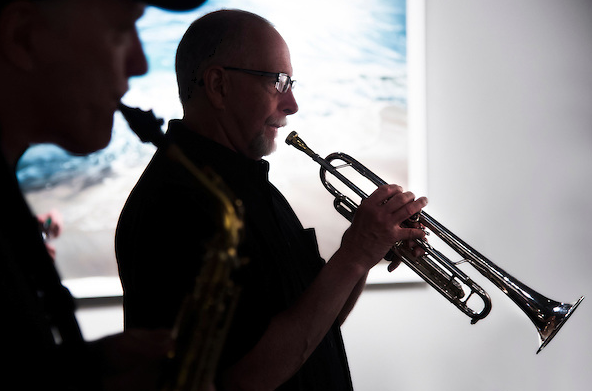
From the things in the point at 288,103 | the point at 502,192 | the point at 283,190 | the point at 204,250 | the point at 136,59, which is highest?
the point at 136,59

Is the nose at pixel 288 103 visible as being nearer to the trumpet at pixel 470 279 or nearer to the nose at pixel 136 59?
the trumpet at pixel 470 279

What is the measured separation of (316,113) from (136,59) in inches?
56.4

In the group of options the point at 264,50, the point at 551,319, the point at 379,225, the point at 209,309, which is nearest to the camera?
the point at 209,309

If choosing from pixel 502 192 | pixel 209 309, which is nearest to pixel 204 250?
pixel 209 309

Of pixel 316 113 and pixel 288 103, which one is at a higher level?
pixel 288 103

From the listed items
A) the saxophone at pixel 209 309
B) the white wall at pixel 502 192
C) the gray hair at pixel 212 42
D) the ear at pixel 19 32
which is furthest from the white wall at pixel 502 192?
the ear at pixel 19 32

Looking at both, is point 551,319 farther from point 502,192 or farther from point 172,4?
point 172,4

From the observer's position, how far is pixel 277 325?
841 mm

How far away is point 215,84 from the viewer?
1.05 m

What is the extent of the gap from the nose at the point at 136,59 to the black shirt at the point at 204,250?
0.23 metres

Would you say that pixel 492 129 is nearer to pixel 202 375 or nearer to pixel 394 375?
pixel 394 375

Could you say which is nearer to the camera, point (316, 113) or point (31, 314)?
point (31, 314)

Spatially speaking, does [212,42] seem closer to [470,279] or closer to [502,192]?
[470,279]

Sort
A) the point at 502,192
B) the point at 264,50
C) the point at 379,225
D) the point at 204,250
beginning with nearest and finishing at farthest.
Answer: the point at 204,250 → the point at 379,225 → the point at 264,50 → the point at 502,192
